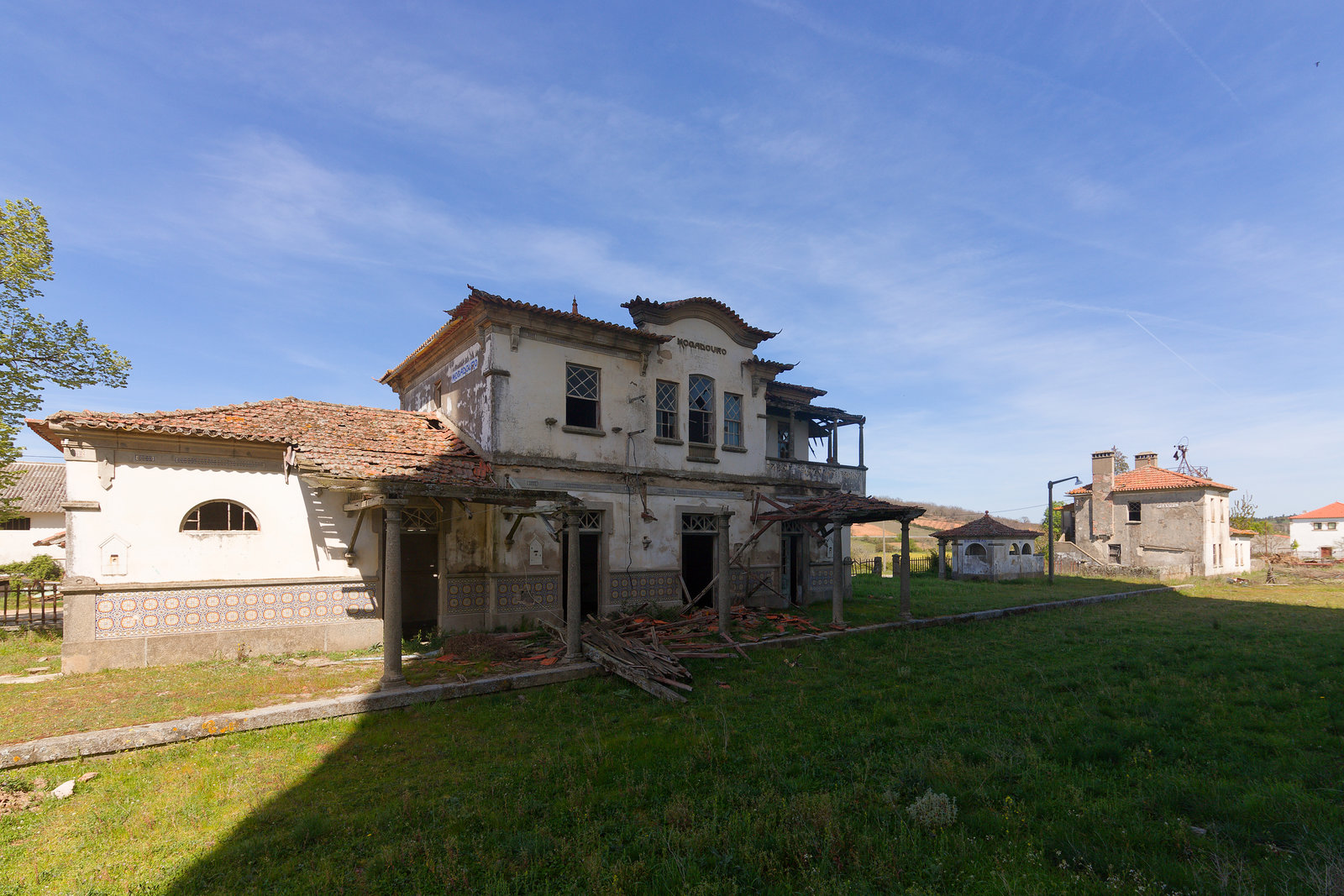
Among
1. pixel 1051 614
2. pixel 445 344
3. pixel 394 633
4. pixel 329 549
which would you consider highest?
pixel 445 344

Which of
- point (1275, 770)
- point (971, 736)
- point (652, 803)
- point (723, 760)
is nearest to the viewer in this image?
point (652, 803)

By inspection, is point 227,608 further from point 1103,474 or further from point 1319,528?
point 1319,528

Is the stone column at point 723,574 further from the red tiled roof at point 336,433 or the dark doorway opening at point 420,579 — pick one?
the dark doorway opening at point 420,579

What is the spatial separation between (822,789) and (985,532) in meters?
Answer: 28.7

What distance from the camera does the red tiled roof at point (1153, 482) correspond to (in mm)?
32875

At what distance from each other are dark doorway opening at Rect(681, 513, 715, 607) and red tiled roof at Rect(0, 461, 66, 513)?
1071 inches

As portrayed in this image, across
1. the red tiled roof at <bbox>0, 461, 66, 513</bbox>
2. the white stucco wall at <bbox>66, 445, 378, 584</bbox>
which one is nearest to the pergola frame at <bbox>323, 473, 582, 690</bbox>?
the white stucco wall at <bbox>66, 445, 378, 584</bbox>

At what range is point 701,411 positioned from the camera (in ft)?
55.7

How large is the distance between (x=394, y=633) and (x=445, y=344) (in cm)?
865

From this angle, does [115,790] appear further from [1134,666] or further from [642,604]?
[1134,666]

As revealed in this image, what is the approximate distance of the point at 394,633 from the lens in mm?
9062

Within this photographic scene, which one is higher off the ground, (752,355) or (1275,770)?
(752,355)

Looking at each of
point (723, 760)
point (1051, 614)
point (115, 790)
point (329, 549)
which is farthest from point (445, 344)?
point (1051, 614)

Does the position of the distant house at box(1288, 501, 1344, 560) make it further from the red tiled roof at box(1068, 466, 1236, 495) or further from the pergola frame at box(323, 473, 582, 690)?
the pergola frame at box(323, 473, 582, 690)
